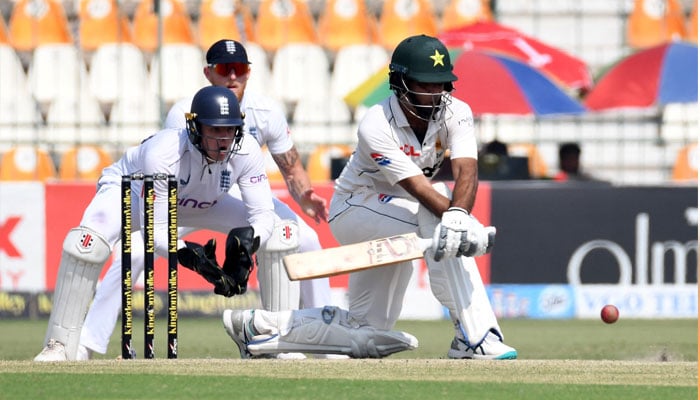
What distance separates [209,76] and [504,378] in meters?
3.02

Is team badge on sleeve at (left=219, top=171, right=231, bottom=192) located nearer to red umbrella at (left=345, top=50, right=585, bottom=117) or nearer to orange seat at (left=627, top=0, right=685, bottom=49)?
red umbrella at (left=345, top=50, right=585, bottom=117)

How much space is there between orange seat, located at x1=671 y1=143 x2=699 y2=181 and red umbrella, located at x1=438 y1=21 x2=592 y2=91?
3.91 ft

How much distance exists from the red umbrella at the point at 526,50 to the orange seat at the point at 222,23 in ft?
8.55

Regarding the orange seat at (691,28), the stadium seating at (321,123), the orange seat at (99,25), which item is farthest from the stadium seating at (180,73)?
the orange seat at (691,28)

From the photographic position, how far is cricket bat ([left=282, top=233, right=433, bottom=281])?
606 centimetres

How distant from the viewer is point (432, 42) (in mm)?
6395

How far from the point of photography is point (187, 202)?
23.1 ft

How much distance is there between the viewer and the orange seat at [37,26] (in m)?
14.9

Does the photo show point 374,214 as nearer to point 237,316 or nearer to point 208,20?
point 237,316

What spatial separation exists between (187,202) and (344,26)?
8.33 metres

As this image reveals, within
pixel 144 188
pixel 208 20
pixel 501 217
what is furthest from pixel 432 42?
pixel 208 20

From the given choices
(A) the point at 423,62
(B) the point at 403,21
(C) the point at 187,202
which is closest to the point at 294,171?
(C) the point at 187,202

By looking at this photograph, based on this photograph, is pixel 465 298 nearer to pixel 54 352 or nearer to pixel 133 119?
pixel 54 352

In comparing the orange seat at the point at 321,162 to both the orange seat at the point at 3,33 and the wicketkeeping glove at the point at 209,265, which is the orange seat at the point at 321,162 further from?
the wicketkeeping glove at the point at 209,265
